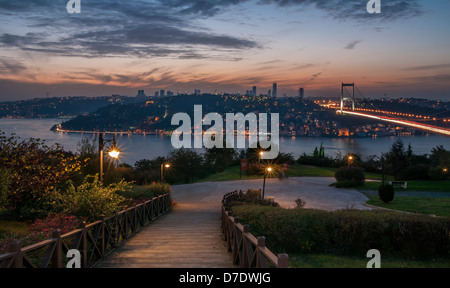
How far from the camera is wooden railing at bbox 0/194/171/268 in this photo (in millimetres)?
4457

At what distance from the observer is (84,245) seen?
21.1 feet

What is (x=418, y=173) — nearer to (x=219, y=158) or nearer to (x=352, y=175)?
(x=352, y=175)

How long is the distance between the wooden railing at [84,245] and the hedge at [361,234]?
11.4 ft

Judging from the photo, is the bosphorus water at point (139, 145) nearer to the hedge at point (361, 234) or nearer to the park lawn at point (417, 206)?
the park lawn at point (417, 206)

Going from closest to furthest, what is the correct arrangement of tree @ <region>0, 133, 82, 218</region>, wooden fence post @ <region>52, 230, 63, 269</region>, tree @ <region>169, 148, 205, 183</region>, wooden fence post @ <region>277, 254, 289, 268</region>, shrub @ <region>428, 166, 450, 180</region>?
1. wooden fence post @ <region>277, 254, 289, 268</region>
2. wooden fence post @ <region>52, 230, 63, 269</region>
3. tree @ <region>0, 133, 82, 218</region>
4. shrub @ <region>428, 166, 450, 180</region>
5. tree @ <region>169, 148, 205, 183</region>

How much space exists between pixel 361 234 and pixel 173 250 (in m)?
4.28

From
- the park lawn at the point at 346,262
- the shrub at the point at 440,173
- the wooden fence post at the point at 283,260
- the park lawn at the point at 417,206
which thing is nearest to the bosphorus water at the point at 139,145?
the shrub at the point at 440,173

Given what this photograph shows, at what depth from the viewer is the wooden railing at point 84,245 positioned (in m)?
4.46

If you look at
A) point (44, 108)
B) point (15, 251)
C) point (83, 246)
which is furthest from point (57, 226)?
point (44, 108)

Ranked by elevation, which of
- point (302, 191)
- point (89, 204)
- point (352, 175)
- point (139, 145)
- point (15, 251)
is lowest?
point (139, 145)

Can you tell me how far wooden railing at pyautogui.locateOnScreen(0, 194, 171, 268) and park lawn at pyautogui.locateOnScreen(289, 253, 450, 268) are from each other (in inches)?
141

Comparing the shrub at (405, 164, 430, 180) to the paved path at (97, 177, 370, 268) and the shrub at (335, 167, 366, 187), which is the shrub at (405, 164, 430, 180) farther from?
the paved path at (97, 177, 370, 268)

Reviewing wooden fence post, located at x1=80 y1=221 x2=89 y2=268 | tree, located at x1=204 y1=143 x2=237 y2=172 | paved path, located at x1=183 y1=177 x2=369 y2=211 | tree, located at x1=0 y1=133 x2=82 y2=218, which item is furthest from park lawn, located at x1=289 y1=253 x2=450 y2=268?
tree, located at x1=204 y1=143 x2=237 y2=172

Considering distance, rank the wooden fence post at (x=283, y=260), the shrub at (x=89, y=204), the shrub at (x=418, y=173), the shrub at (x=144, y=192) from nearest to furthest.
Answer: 1. the wooden fence post at (x=283, y=260)
2. the shrub at (x=89, y=204)
3. the shrub at (x=144, y=192)
4. the shrub at (x=418, y=173)
